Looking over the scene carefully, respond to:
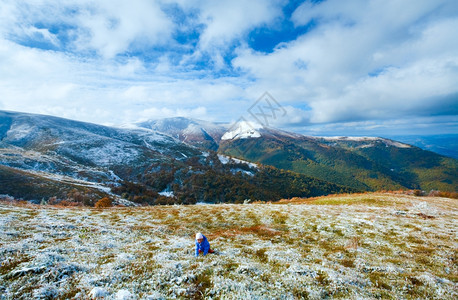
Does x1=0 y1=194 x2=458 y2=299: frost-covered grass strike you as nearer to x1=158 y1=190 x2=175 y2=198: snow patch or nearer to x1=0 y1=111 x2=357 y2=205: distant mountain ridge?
x1=0 y1=111 x2=357 y2=205: distant mountain ridge

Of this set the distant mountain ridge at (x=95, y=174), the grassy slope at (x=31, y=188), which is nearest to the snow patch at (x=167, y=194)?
the distant mountain ridge at (x=95, y=174)

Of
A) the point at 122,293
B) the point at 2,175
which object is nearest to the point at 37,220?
the point at 122,293

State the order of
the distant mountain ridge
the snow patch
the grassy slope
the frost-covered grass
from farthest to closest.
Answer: the snow patch, the distant mountain ridge, the grassy slope, the frost-covered grass

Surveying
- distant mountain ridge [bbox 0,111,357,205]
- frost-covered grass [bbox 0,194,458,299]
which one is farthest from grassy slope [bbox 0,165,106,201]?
frost-covered grass [bbox 0,194,458,299]

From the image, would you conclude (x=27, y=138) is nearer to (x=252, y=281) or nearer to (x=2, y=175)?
(x=2, y=175)

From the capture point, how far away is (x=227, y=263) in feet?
44.1

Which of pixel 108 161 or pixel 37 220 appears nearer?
pixel 37 220

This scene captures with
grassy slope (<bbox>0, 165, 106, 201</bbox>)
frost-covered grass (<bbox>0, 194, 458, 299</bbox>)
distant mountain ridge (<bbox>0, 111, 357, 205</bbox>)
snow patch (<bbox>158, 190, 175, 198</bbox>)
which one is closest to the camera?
frost-covered grass (<bbox>0, 194, 458, 299</bbox>)

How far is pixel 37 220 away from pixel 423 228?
163ft

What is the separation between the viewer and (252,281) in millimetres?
11094

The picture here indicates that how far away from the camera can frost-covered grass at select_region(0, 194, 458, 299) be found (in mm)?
10047

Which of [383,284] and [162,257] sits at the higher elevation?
[162,257]

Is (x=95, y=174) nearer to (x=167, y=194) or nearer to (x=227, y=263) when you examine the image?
(x=167, y=194)

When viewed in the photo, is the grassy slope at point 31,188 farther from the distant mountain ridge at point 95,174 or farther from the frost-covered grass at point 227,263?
the frost-covered grass at point 227,263
